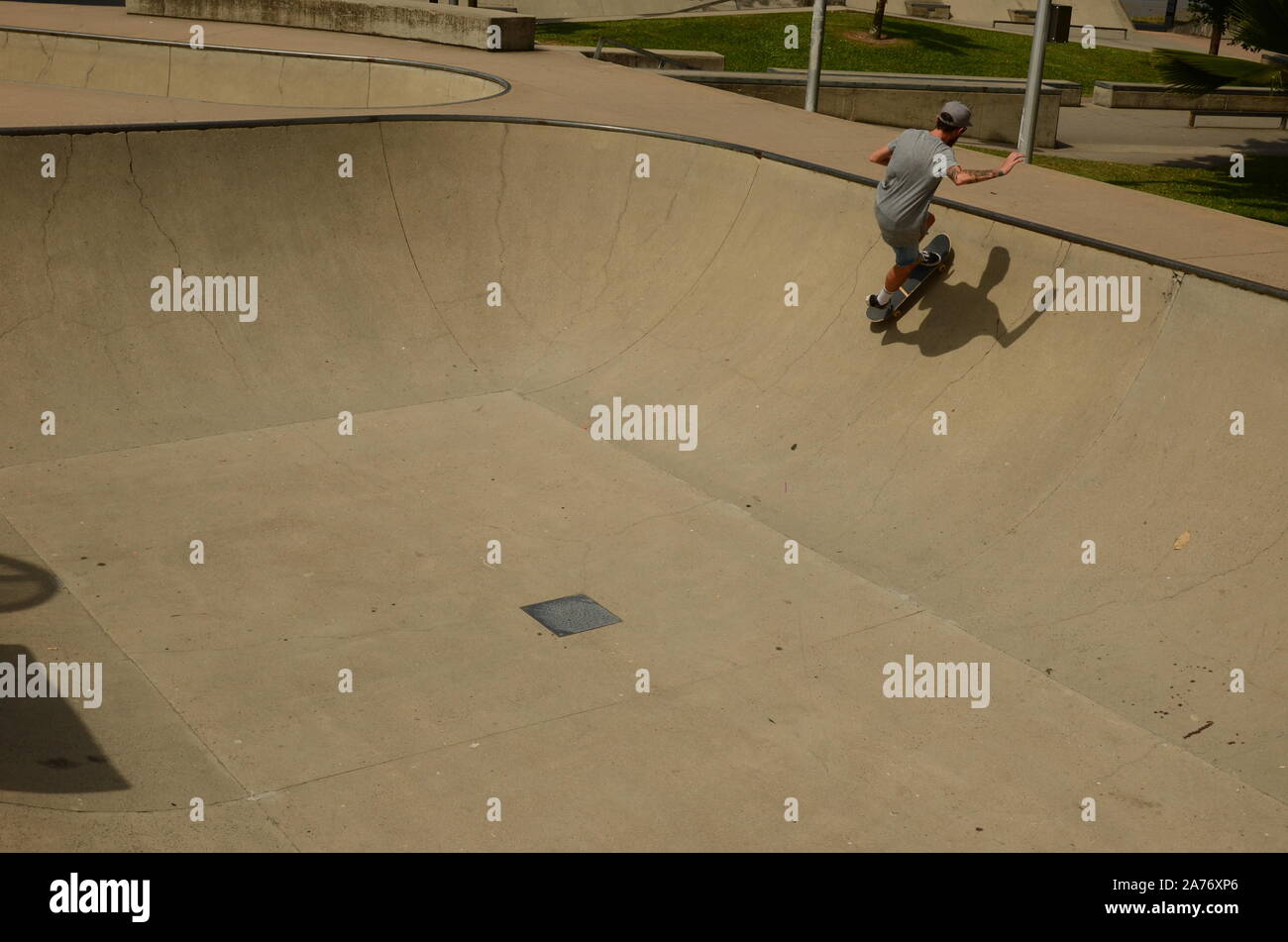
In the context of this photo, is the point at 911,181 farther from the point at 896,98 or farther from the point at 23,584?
the point at 896,98

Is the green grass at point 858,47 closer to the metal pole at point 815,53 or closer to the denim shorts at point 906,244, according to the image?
the metal pole at point 815,53

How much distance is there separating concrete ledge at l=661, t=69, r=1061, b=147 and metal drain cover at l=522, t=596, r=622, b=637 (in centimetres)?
1271

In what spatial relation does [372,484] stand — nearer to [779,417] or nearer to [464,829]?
[779,417]

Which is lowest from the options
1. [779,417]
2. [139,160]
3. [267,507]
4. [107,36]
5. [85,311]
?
[267,507]

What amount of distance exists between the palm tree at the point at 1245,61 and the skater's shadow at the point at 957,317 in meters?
4.49

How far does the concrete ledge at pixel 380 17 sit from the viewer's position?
1853 cm

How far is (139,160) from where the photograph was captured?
33.1ft

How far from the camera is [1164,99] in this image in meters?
22.8

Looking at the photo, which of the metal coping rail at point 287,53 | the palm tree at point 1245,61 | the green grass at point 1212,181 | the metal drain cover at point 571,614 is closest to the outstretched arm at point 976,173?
the metal drain cover at point 571,614

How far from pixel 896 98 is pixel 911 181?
37.7 ft

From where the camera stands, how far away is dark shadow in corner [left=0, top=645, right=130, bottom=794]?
17.5 feet

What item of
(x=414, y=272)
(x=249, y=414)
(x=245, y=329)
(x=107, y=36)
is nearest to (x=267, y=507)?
(x=249, y=414)

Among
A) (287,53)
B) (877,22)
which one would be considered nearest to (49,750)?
(287,53)
